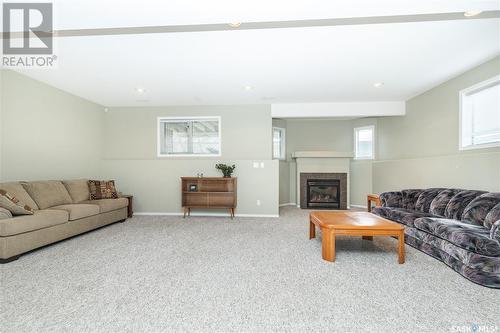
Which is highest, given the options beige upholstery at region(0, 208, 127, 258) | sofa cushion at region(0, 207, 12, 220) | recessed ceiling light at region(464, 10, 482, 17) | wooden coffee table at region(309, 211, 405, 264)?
recessed ceiling light at region(464, 10, 482, 17)

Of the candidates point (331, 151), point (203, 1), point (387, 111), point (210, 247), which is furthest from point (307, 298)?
point (331, 151)

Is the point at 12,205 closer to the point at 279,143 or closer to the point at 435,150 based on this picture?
the point at 279,143

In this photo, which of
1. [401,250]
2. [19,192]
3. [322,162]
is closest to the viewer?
[401,250]

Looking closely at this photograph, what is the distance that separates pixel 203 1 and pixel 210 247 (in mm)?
2857

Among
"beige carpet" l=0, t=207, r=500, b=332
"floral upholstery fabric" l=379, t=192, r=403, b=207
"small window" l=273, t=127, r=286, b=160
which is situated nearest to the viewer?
"beige carpet" l=0, t=207, r=500, b=332

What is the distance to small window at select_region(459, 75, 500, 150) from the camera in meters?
3.16

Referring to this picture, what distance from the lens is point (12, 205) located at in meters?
2.88

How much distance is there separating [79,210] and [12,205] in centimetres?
79

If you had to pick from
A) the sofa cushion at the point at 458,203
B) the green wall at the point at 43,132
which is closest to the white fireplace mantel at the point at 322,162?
the sofa cushion at the point at 458,203

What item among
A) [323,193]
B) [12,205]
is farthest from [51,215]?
[323,193]

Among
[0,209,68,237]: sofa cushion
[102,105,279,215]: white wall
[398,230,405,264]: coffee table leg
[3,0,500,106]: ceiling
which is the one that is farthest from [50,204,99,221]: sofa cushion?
[398,230,405,264]: coffee table leg

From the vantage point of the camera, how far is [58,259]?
270cm

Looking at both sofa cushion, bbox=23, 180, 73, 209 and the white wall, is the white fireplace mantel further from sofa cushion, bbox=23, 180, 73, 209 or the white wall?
sofa cushion, bbox=23, 180, 73, 209

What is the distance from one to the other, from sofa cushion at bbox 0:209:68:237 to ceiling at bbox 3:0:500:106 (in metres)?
2.20
